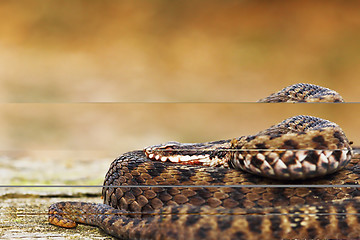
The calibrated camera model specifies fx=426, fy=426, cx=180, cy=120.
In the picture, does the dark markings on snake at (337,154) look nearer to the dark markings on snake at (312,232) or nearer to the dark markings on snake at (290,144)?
the dark markings on snake at (290,144)

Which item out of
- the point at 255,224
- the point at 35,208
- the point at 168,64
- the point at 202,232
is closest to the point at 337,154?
the point at 255,224

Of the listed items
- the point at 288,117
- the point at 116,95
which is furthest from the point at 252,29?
the point at 116,95

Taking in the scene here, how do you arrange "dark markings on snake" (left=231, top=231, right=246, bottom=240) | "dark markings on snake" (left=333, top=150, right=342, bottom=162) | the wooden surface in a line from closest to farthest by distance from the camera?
1. "dark markings on snake" (left=231, top=231, right=246, bottom=240)
2. "dark markings on snake" (left=333, top=150, right=342, bottom=162)
3. the wooden surface

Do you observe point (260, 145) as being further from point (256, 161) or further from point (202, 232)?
point (202, 232)

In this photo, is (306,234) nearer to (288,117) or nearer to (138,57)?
(288,117)

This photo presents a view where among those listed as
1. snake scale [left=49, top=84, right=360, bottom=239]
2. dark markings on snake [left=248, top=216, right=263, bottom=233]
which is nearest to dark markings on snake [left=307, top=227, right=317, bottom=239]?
snake scale [left=49, top=84, right=360, bottom=239]

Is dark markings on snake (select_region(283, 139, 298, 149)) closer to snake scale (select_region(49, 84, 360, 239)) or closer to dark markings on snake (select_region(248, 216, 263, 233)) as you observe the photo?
snake scale (select_region(49, 84, 360, 239))

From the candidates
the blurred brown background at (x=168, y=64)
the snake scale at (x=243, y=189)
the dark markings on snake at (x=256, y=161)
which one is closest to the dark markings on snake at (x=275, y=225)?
the snake scale at (x=243, y=189)
